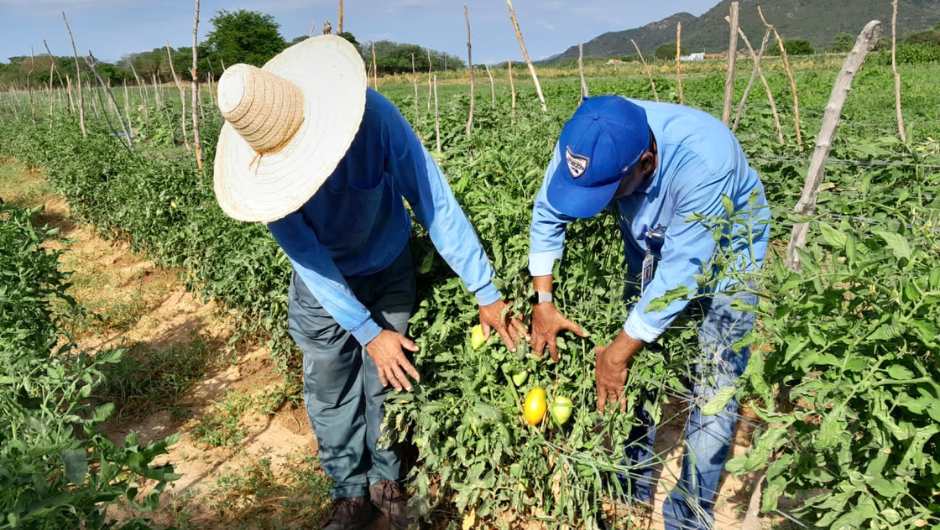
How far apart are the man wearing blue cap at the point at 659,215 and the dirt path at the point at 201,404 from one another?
169 cm

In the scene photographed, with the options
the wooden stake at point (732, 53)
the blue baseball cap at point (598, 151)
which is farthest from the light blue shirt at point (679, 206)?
the wooden stake at point (732, 53)

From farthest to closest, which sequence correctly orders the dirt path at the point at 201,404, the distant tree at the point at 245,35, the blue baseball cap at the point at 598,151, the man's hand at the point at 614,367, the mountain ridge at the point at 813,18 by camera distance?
1. the mountain ridge at the point at 813,18
2. the distant tree at the point at 245,35
3. the dirt path at the point at 201,404
4. the man's hand at the point at 614,367
5. the blue baseball cap at the point at 598,151

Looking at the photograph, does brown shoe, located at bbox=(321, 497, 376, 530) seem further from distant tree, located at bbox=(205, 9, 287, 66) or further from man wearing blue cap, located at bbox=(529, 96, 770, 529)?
distant tree, located at bbox=(205, 9, 287, 66)

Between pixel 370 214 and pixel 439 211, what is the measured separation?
264 mm

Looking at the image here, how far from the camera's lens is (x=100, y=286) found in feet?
18.8

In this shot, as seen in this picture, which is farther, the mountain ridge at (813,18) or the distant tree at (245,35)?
the mountain ridge at (813,18)

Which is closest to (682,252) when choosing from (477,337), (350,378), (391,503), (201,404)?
(477,337)

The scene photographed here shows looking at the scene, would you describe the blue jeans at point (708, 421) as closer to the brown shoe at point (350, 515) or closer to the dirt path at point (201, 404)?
the brown shoe at point (350, 515)

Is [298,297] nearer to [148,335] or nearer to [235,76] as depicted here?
[235,76]

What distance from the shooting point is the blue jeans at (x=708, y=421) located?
1.93 m

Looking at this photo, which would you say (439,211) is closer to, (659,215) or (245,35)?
(659,215)

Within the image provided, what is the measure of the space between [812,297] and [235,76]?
1574 mm

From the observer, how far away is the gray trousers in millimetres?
2449

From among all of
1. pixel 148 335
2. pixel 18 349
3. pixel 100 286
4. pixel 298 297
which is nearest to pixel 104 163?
pixel 100 286
